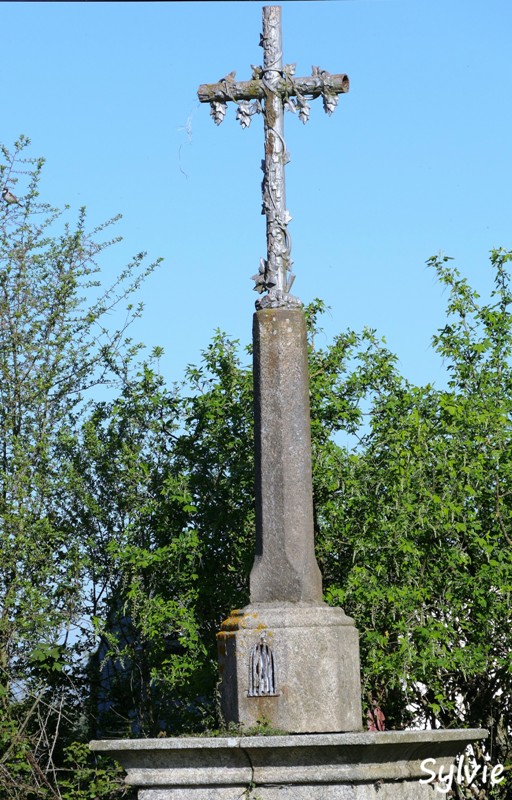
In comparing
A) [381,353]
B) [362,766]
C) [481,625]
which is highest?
[381,353]

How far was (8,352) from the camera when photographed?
11.2 metres

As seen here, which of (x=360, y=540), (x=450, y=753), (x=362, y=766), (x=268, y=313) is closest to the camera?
(x=362, y=766)

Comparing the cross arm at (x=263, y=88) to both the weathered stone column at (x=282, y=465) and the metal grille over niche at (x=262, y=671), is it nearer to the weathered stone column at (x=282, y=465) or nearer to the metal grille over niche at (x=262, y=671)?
the weathered stone column at (x=282, y=465)

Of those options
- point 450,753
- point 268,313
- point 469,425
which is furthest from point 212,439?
point 450,753

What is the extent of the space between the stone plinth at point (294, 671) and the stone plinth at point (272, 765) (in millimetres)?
439

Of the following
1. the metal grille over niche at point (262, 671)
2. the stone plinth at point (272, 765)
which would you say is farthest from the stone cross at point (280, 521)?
the stone plinth at point (272, 765)

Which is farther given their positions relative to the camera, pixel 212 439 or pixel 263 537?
pixel 212 439

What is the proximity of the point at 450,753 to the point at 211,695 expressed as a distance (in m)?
3.00

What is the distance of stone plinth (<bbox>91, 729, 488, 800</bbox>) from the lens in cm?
617

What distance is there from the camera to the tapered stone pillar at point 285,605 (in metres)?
6.75

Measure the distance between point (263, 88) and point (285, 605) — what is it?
3.36m

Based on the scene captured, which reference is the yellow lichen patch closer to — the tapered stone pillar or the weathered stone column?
the tapered stone pillar

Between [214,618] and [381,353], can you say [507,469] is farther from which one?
[214,618]

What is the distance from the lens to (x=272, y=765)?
6293 millimetres
